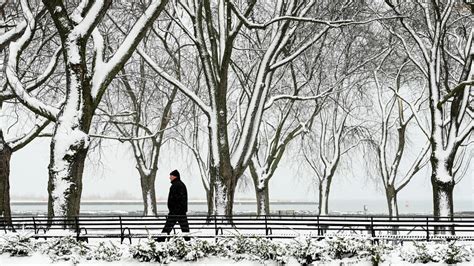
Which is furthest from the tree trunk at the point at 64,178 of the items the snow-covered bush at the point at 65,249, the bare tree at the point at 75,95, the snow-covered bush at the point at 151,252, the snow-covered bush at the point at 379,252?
the snow-covered bush at the point at 379,252

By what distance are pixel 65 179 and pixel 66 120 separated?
1.42 m

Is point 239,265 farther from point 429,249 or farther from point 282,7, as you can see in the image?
point 282,7

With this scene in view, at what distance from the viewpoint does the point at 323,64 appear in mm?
26219

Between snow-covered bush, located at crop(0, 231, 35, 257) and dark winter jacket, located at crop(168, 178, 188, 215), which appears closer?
snow-covered bush, located at crop(0, 231, 35, 257)

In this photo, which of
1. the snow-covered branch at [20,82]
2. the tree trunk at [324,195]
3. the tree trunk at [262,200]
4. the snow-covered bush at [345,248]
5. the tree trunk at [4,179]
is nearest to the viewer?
the snow-covered bush at [345,248]

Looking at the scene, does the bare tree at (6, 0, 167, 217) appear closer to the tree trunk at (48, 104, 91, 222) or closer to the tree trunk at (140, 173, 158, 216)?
the tree trunk at (48, 104, 91, 222)

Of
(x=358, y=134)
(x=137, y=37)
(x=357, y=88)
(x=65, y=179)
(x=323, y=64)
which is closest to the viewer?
(x=65, y=179)

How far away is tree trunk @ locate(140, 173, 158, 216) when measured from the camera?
2783cm

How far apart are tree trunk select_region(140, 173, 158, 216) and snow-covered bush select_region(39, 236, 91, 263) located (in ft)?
45.8

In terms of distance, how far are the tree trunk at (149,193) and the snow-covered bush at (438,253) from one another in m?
16.3

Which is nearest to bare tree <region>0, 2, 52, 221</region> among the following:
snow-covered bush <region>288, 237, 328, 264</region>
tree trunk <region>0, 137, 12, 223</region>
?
tree trunk <region>0, 137, 12, 223</region>

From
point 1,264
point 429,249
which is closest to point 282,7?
point 429,249

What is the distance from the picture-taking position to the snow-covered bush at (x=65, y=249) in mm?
12969

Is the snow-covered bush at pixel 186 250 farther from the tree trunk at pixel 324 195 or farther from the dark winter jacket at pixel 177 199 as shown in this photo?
the tree trunk at pixel 324 195
